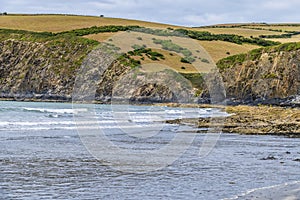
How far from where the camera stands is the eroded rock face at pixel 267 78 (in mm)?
85812

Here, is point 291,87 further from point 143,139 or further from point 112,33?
point 112,33

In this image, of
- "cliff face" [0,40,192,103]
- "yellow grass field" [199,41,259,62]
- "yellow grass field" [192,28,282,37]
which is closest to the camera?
"cliff face" [0,40,192,103]

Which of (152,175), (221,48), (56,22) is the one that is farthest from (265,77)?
(56,22)

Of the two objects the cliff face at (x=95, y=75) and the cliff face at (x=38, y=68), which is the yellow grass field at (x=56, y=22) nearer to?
the cliff face at (x=38, y=68)

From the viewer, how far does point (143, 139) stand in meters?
32.1

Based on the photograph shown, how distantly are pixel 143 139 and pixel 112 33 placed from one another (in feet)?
373

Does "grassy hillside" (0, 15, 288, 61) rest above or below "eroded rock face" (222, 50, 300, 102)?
above

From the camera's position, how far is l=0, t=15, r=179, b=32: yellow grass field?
143 meters

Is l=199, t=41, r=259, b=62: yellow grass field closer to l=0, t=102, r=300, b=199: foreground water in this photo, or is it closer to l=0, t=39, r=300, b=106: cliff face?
l=0, t=39, r=300, b=106: cliff face

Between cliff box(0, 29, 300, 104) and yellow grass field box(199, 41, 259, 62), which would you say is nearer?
cliff box(0, 29, 300, 104)

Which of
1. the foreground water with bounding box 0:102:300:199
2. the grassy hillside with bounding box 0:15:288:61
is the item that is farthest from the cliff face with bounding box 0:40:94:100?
the foreground water with bounding box 0:102:300:199

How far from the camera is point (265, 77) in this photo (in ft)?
297

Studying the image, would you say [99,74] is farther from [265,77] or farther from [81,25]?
[265,77]

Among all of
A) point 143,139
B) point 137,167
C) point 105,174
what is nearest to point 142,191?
point 105,174
